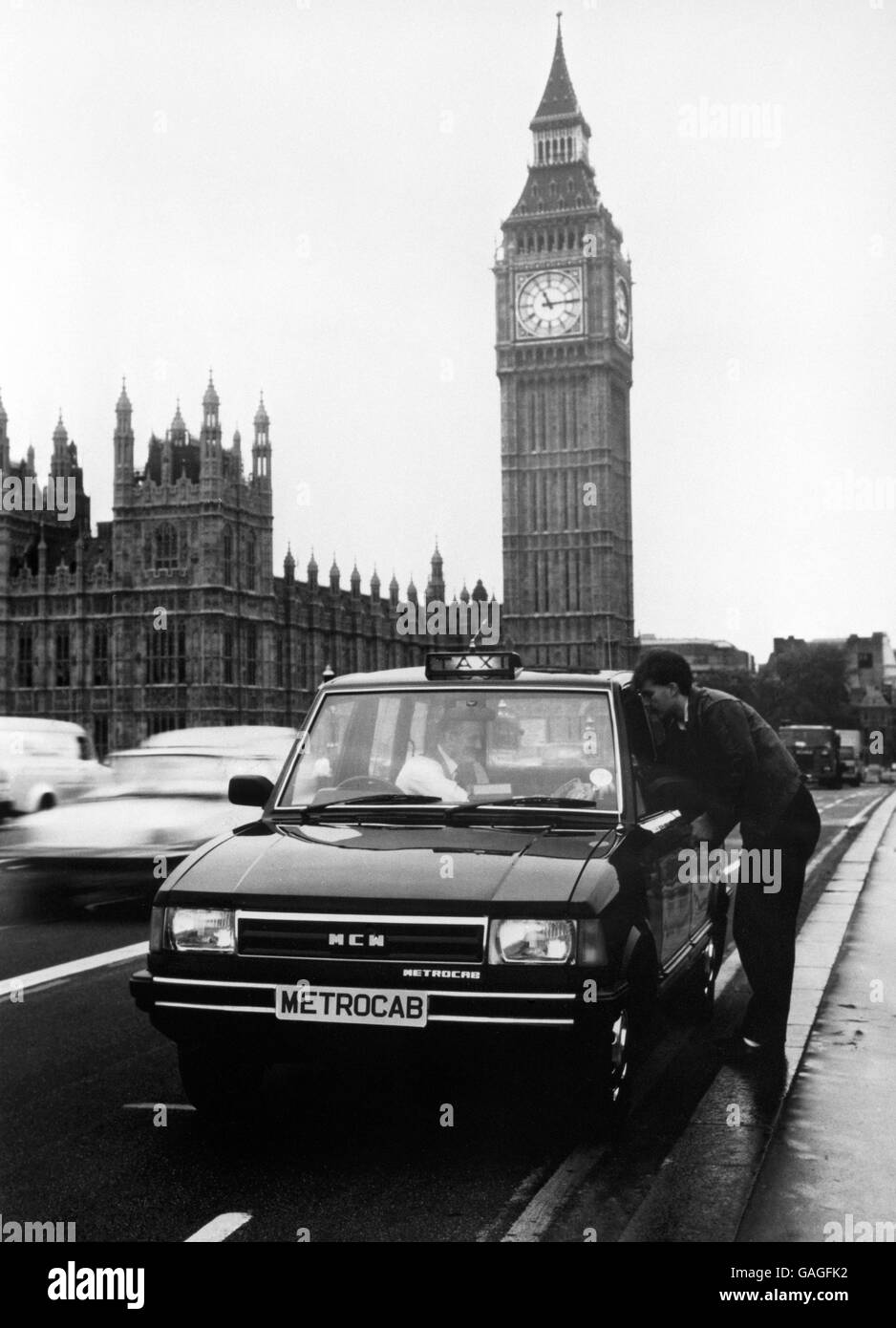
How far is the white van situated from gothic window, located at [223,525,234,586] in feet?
163

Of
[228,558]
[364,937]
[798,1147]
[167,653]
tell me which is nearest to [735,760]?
[798,1147]

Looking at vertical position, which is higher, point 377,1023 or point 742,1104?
point 377,1023

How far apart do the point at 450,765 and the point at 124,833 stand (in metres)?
6.53

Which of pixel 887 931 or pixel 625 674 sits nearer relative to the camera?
pixel 625 674

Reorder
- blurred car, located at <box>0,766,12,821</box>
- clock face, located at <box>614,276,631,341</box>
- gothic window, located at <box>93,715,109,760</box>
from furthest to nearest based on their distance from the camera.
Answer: clock face, located at <box>614,276,631,341</box>, gothic window, located at <box>93,715,109,760</box>, blurred car, located at <box>0,766,12,821</box>

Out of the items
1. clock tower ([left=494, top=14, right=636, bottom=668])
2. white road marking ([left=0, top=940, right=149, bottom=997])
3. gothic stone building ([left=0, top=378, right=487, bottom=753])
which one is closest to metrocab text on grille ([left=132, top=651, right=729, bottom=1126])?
white road marking ([left=0, top=940, right=149, bottom=997])

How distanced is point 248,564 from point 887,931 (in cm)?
6783

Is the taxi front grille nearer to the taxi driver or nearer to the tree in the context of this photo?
the taxi driver

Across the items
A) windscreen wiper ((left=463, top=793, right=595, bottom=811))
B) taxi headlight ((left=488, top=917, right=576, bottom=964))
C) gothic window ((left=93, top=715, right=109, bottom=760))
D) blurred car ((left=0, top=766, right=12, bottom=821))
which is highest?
windscreen wiper ((left=463, top=793, right=595, bottom=811))

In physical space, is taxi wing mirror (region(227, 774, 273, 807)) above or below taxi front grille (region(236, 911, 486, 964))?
above

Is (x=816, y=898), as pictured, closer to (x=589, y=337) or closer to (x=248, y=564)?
(x=248, y=564)

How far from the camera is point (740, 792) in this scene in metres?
6.82

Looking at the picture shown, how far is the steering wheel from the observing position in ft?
19.5

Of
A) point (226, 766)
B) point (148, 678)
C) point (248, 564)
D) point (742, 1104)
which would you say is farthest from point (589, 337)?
point (742, 1104)
